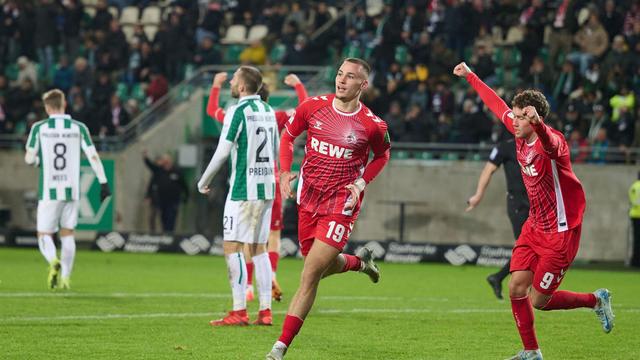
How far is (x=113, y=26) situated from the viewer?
33.0 metres

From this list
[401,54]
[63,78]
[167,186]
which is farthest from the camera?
[63,78]

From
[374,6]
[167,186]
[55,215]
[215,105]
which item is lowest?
[167,186]

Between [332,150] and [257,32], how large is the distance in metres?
23.4

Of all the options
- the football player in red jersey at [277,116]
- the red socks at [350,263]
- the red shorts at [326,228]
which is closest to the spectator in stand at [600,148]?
the football player in red jersey at [277,116]

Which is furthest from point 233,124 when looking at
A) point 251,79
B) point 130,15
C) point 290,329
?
point 130,15

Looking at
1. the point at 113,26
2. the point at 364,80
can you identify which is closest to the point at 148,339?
the point at 364,80

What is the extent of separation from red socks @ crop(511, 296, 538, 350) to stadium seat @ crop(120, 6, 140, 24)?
2694 cm

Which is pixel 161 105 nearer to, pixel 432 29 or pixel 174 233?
pixel 174 233

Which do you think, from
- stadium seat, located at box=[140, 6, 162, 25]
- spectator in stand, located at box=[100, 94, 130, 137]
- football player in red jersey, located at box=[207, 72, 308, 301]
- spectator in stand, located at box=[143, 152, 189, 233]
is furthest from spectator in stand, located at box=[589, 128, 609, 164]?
stadium seat, located at box=[140, 6, 162, 25]

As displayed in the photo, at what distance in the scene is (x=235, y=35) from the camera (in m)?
33.5

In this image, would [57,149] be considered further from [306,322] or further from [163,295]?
[306,322]

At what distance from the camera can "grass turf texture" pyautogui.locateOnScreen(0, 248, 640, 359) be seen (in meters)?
10.8

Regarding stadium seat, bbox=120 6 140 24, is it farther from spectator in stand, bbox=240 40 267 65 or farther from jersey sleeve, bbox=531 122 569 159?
jersey sleeve, bbox=531 122 569 159

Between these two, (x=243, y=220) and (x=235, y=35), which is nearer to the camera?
(x=243, y=220)
